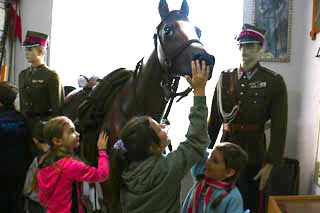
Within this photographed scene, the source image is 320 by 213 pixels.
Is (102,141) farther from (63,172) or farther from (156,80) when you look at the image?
(156,80)

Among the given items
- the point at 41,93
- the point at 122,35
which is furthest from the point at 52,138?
the point at 122,35

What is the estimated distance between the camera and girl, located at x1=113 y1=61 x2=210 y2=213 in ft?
3.72

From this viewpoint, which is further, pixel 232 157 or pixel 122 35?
pixel 122 35

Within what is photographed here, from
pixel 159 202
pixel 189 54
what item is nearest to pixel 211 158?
pixel 159 202

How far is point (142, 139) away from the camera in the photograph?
1.13m

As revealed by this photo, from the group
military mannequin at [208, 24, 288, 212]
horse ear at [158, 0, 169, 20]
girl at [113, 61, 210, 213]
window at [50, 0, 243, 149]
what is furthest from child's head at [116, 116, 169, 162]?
window at [50, 0, 243, 149]

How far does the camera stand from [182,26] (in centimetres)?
156

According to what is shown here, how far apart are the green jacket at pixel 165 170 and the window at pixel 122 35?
2117 millimetres

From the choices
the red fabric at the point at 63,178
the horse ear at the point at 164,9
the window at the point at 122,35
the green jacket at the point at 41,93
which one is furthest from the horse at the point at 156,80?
the window at the point at 122,35

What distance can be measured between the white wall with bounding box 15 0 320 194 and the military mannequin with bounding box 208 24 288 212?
96cm

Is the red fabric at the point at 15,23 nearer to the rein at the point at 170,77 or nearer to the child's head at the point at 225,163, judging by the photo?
the rein at the point at 170,77

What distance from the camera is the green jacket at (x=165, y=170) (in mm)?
1134

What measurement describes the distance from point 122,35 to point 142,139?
266 centimetres

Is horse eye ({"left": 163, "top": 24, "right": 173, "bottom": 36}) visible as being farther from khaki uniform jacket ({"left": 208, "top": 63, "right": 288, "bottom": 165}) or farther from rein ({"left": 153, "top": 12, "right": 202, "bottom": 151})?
khaki uniform jacket ({"left": 208, "top": 63, "right": 288, "bottom": 165})
